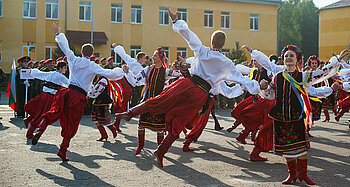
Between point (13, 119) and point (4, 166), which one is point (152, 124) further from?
point (13, 119)

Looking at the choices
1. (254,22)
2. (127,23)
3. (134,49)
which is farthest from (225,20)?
(127,23)

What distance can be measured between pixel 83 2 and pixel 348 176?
27064 mm

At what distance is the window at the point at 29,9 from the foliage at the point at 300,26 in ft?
131

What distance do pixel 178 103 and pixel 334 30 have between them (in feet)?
123

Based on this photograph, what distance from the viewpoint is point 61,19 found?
97.4 feet

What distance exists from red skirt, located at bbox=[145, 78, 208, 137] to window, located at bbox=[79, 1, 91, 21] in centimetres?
2550

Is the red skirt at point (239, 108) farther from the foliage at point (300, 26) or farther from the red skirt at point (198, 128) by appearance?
the foliage at point (300, 26)

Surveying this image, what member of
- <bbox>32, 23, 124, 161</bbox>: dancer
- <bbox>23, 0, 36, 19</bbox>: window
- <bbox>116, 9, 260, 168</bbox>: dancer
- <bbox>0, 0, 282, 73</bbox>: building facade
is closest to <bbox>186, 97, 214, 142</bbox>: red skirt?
<bbox>116, 9, 260, 168</bbox>: dancer

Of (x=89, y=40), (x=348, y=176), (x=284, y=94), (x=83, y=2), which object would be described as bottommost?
(x=348, y=176)

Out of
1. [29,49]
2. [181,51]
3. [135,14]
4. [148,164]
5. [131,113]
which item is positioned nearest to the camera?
[131,113]

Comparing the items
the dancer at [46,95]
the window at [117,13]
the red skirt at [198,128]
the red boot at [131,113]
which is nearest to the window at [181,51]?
the window at [117,13]

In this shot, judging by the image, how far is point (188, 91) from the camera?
6188 mm

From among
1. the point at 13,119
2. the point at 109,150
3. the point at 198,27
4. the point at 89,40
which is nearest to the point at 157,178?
the point at 109,150

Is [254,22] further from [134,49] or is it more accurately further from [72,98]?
[72,98]
